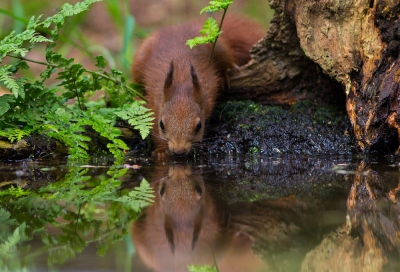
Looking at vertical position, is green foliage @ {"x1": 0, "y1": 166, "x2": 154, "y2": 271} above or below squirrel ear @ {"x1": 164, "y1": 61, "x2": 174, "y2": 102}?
below

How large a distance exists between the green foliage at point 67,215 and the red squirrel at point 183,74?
1300 millimetres

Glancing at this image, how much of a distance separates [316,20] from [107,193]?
7.49 feet

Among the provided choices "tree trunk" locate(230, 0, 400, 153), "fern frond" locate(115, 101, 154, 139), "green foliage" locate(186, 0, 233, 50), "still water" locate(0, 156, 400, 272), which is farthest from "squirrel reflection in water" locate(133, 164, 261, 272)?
"green foliage" locate(186, 0, 233, 50)

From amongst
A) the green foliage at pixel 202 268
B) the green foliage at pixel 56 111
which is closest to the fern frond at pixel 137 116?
the green foliage at pixel 56 111

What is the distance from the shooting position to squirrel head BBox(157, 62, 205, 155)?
4867 mm

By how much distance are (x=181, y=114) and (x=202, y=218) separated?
2462 millimetres

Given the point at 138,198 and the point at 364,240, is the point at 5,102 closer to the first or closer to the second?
the point at 138,198

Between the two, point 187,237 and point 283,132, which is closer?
point 187,237

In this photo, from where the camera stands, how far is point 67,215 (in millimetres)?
2797

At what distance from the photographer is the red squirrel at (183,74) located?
5000 millimetres

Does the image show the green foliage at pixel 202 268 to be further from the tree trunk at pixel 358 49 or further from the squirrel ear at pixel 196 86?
the squirrel ear at pixel 196 86

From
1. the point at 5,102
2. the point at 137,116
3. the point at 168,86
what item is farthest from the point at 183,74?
the point at 5,102

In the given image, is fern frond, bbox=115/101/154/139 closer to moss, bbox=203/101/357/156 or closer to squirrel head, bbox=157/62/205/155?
squirrel head, bbox=157/62/205/155

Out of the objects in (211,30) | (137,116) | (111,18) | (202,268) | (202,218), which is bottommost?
(202,268)
